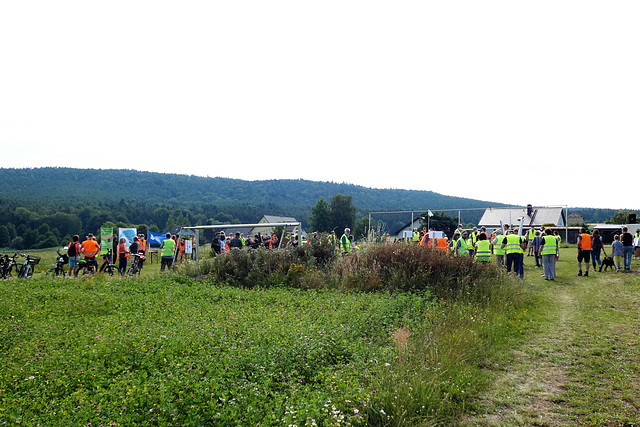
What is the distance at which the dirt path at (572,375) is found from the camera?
4.61 meters

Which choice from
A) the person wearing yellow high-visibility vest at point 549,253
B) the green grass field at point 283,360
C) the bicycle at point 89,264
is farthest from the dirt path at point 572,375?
the bicycle at point 89,264

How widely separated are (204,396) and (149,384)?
63 centimetres

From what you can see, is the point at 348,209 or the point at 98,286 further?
the point at 348,209

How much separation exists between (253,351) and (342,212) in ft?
293

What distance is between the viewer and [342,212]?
94.6 meters

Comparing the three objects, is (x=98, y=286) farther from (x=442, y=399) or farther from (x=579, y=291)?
(x=579, y=291)

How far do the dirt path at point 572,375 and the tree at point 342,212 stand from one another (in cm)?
8422

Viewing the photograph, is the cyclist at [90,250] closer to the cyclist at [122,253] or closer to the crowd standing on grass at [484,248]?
the crowd standing on grass at [484,248]

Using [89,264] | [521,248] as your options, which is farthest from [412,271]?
[89,264]

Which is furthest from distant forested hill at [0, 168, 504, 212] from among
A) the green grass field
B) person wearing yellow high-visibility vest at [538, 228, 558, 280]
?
the green grass field

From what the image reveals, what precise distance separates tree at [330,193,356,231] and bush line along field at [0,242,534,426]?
8342cm

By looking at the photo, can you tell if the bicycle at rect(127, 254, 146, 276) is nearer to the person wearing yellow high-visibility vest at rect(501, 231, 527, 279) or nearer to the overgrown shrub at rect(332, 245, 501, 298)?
the overgrown shrub at rect(332, 245, 501, 298)

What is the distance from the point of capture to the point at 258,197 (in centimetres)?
17462

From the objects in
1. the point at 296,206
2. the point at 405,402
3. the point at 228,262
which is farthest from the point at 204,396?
the point at 296,206
